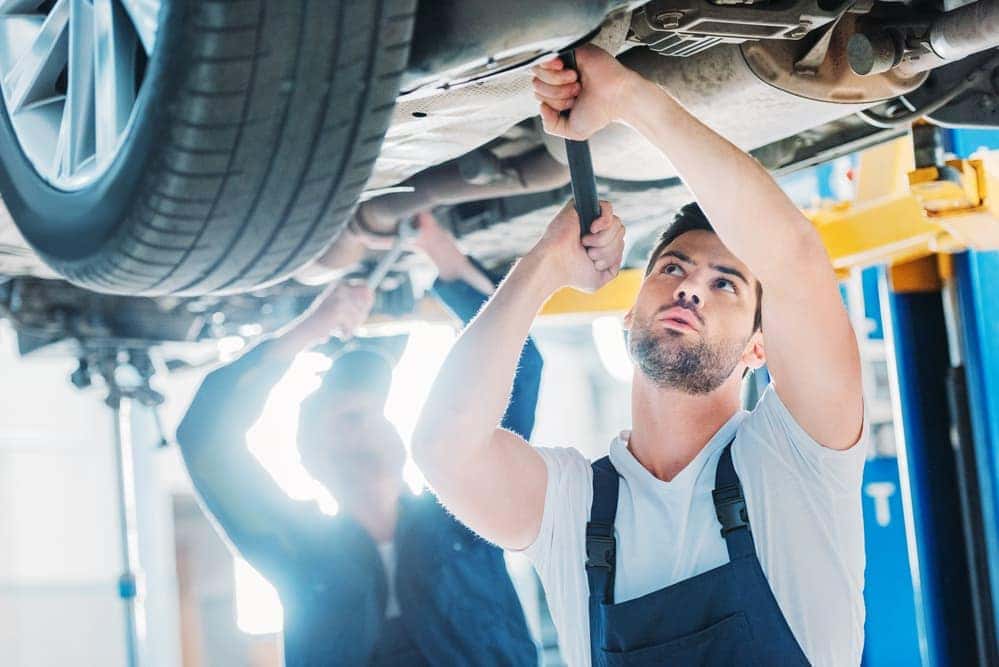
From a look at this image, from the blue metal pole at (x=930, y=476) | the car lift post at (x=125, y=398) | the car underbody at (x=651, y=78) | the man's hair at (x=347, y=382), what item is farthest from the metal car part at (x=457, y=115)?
the car lift post at (x=125, y=398)

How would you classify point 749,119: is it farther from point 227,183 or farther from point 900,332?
point 900,332

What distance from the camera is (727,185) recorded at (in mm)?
1439

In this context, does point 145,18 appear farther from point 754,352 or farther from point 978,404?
point 978,404

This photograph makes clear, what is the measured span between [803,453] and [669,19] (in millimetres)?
577

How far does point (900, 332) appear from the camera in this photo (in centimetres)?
258

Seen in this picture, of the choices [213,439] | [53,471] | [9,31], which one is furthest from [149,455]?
[9,31]

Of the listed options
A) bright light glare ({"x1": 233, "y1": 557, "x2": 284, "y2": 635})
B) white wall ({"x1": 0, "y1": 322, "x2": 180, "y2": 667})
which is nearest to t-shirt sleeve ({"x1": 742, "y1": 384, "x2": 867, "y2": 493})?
white wall ({"x1": 0, "y1": 322, "x2": 180, "y2": 667})

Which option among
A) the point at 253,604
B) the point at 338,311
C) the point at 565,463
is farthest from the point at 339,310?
the point at 253,604

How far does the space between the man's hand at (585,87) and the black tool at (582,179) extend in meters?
0.03

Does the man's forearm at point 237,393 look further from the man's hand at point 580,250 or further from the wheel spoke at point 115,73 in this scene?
the wheel spoke at point 115,73

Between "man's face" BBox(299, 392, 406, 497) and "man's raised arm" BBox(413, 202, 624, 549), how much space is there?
650 mm

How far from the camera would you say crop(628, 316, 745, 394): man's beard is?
162 cm

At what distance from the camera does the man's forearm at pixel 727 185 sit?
1393 mm

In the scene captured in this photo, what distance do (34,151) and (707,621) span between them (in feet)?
3.19
